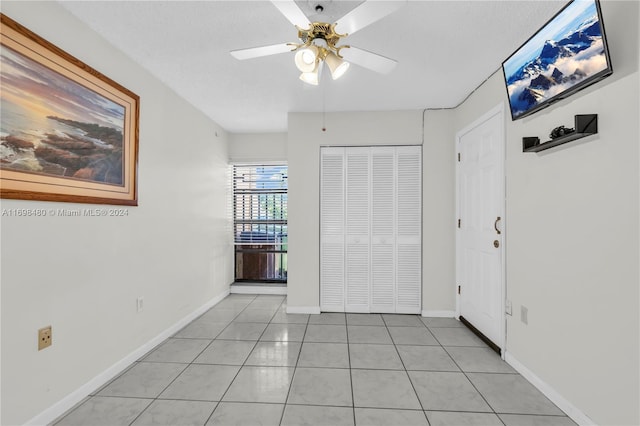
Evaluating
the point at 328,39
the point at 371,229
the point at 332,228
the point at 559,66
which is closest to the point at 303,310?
the point at 332,228

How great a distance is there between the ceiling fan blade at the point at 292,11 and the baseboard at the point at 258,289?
12.6ft

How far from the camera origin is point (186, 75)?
273 cm

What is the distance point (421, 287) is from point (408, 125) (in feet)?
6.71

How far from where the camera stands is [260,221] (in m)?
4.83

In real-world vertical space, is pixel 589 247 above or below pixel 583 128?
below

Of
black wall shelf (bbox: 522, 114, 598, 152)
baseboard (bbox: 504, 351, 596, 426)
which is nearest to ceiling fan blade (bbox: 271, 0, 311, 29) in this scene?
A: black wall shelf (bbox: 522, 114, 598, 152)

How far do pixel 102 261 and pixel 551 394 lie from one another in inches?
129

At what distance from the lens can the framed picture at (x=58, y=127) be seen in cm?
155

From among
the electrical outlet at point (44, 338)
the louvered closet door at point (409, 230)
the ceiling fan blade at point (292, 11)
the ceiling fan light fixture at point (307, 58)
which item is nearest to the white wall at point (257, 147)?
the louvered closet door at point (409, 230)

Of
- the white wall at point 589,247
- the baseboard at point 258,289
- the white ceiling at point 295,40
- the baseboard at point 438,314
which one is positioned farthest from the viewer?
the baseboard at point 258,289

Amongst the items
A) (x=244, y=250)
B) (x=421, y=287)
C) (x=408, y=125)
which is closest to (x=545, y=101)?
(x=408, y=125)

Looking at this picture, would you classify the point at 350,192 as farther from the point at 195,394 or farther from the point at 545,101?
the point at 195,394

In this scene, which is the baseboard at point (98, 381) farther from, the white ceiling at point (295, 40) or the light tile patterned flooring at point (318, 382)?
the white ceiling at point (295, 40)

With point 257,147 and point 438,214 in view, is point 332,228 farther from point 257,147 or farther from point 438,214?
point 257,147
